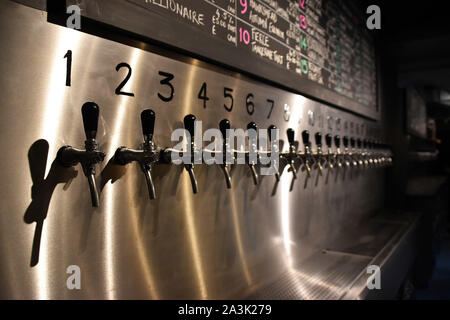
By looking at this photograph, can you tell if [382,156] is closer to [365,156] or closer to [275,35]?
[365,156]

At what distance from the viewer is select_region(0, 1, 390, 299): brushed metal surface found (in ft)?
2.37

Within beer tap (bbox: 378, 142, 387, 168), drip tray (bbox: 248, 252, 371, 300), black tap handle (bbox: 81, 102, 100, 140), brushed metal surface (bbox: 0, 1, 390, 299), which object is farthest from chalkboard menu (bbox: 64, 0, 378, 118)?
drip tray (bbox: 248, 252, 371, 300)

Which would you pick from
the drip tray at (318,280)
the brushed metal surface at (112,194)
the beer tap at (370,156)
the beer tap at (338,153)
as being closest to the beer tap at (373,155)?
the beer tap at (370,156)

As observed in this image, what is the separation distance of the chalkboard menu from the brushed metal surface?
0.26ft

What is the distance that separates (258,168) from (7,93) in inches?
40.3

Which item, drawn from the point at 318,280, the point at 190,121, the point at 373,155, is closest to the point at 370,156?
the point at 373,155

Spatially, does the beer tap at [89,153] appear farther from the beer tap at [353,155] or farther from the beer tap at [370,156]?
the beer tap at [370,156]

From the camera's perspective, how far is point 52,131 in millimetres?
773

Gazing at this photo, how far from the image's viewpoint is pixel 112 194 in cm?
91

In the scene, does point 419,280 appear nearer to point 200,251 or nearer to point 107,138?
point 200,251

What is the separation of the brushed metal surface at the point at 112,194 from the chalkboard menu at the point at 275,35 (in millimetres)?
79

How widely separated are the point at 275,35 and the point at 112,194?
1.11m

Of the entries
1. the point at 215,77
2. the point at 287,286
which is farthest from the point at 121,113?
the point at 287,286

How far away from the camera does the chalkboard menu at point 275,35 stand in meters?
1.00
